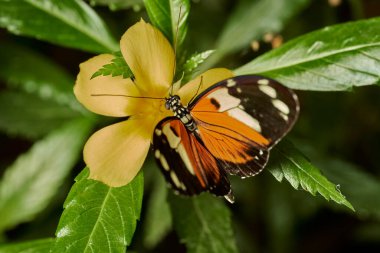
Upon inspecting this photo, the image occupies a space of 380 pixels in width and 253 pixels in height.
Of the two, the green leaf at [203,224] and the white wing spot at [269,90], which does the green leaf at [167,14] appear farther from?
the green leaf at [203,224]

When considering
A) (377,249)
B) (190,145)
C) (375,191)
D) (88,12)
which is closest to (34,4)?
(88,12)

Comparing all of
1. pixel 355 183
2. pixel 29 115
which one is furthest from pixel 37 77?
pixel 355 183

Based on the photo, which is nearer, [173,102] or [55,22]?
[173,102]

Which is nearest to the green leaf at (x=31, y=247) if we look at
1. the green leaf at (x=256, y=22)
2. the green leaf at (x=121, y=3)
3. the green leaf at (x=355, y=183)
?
the green leaf at (x=121, y=3)

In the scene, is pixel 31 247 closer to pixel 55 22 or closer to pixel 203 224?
pixel 203 224

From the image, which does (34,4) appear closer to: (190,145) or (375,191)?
(190,145)

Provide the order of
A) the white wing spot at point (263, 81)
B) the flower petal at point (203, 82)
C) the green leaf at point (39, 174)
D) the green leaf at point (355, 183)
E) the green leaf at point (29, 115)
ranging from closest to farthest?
the white wing spot at point (263, 81), the flower petal at point (203, 82), the green leaf at point (39, 174), the green leaf at point (355, 183), the green leaf at point (29, 115)

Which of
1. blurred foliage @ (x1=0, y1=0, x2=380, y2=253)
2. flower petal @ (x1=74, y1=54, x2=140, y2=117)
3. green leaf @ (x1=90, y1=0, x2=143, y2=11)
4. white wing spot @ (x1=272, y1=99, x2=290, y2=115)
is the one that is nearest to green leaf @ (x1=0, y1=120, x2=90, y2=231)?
blurred foliage @ (x1=0, y1=0, x2=380, y2=253)

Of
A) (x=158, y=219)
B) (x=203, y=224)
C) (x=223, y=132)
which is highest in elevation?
(x=223, y=132)
